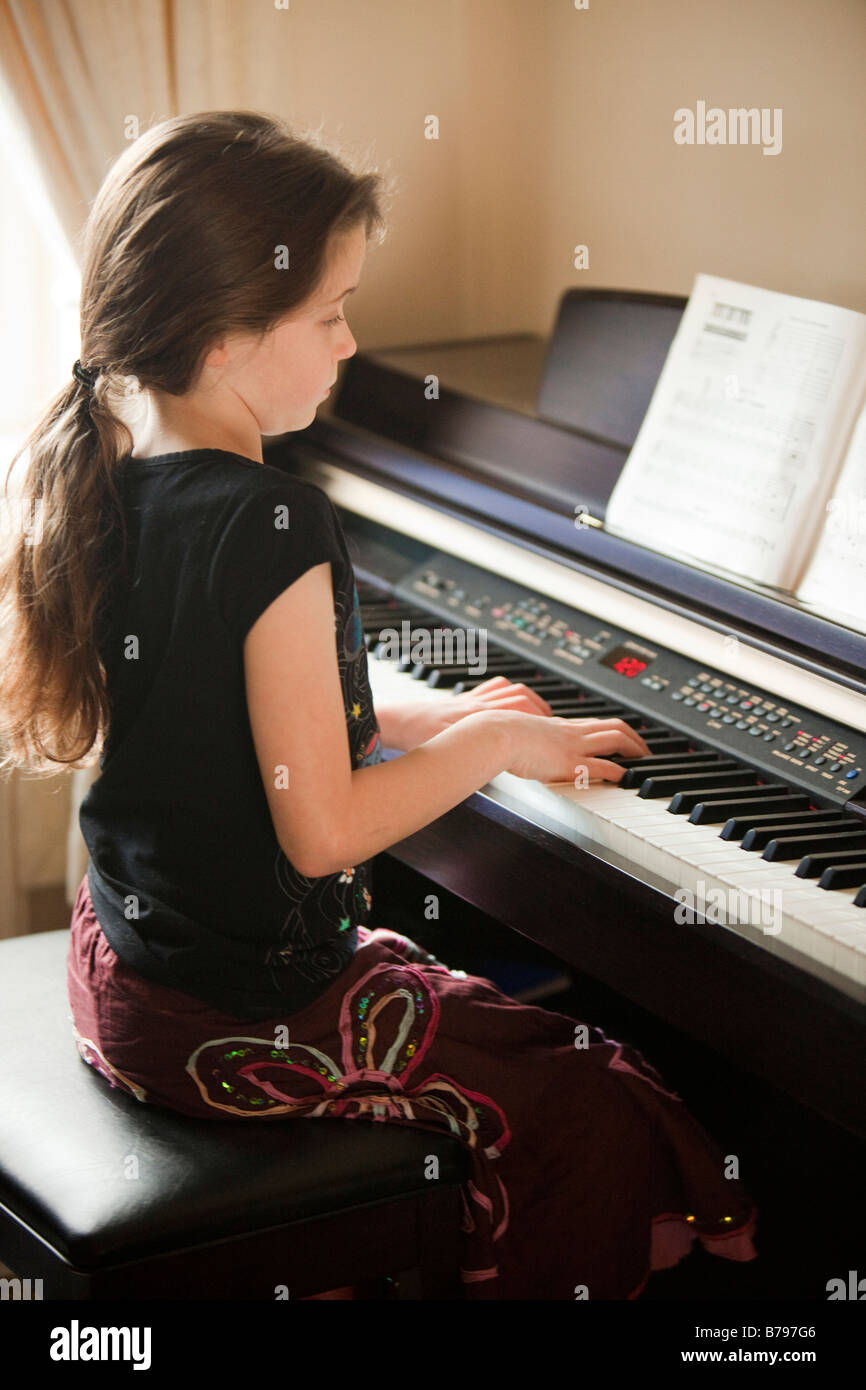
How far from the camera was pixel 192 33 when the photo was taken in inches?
84.9

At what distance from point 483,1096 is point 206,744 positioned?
1.40ft

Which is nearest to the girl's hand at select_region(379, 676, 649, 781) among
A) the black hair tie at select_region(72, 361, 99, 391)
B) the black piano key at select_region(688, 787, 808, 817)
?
the black piano key at select_region(688, 787, 808, 817)

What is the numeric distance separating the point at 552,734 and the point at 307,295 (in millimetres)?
503

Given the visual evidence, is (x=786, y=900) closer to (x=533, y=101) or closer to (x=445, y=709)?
(x=445, y=709)

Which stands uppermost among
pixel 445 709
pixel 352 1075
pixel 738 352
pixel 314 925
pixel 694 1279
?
pixel 738 352

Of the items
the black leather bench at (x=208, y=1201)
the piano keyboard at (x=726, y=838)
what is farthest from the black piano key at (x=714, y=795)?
the black leather bench at (x=208, y=1201)

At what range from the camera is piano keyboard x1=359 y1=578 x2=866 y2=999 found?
3.81 ft

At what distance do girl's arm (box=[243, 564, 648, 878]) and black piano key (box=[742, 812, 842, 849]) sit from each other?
0.26 meters

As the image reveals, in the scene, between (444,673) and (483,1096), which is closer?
(483,1096)

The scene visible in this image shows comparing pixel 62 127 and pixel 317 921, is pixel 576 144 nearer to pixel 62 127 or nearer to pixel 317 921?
pixel 62 127

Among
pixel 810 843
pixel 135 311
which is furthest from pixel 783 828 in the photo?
pixel 135 311

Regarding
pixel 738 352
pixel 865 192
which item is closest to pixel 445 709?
pixel 738 352

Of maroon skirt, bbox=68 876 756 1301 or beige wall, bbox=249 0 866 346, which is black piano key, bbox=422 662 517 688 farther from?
beige wall, bbox=249 0 866 346

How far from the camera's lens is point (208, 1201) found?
1192mm
